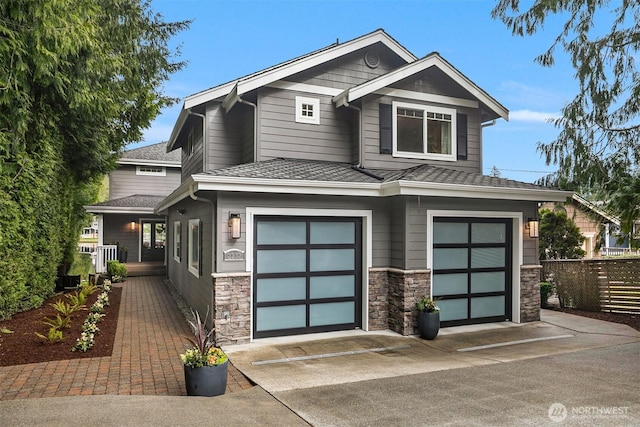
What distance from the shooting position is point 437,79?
32.3 ft

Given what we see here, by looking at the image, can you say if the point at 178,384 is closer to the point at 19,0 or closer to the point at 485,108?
the point at 19,0

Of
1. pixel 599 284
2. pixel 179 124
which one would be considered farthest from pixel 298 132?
pixel 599 284

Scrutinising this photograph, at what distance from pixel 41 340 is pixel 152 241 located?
13914 mm

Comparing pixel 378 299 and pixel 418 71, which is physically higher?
pixel 418 71

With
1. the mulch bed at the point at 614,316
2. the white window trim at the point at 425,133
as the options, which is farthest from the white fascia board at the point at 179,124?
the mulch bed at the point at 614,316

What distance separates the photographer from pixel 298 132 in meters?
9.34

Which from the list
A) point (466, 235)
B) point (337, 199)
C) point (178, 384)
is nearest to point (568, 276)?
point (466, 235)

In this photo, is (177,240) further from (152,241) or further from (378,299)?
(152,241)

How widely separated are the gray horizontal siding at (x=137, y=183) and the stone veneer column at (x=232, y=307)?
49.0 ft

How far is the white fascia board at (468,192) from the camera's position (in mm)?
7414

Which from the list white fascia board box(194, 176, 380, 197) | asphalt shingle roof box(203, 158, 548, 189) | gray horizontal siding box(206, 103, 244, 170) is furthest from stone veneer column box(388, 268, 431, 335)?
gray horizontal siding box(206, 103, 244, 170)

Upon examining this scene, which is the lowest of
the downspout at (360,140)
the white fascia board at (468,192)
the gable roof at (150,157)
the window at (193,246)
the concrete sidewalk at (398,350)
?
the concrete sidewalk at (398,350)

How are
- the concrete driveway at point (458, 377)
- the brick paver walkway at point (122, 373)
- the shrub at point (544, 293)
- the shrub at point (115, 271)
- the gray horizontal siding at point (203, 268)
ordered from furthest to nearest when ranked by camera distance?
the shrub at point (115, 271) < the shrub at point (544, 293) < the gray horizontal siding at point (203, 268) < the brick paver walkway at point (122, 373) < the concrete driveway at point (458, 377)

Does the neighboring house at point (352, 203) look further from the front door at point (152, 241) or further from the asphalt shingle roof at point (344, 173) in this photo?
the front door at point (152, 241)
